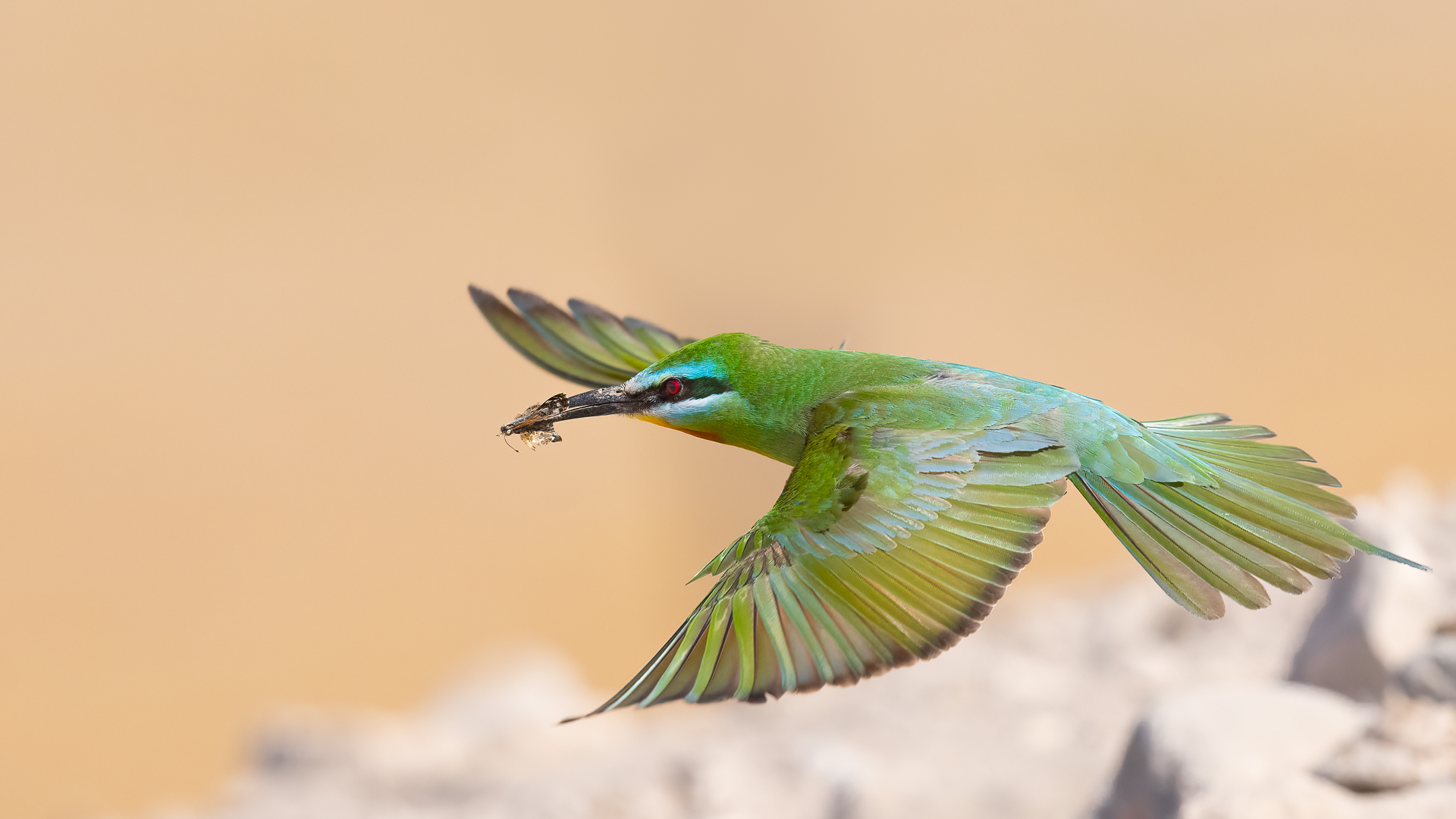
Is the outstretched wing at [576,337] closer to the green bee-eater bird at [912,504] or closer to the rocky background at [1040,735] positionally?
the green bee-eater bird at [912,504]

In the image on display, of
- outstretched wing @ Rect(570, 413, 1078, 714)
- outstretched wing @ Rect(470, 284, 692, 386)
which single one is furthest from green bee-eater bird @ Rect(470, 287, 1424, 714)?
outstretched wing @ Rect(470, 284, 692, 386)

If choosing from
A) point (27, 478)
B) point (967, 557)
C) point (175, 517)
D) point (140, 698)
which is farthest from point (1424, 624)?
point (27, 478)

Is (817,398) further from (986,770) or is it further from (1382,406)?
(1382,406)

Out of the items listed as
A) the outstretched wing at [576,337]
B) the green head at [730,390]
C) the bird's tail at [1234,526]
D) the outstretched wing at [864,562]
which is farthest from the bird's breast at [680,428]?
the bird's tail at [1234,526]

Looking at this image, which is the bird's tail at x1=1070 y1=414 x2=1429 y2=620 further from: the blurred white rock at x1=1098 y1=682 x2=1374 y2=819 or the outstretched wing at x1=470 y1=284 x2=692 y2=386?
the outstretched wing at x1=470 y1=284 x2=692 y2=386

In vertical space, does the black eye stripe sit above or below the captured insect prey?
below

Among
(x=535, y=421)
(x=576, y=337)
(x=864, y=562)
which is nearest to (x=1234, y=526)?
(x=864, y=562)
